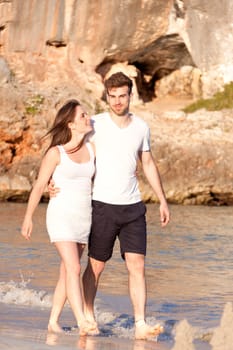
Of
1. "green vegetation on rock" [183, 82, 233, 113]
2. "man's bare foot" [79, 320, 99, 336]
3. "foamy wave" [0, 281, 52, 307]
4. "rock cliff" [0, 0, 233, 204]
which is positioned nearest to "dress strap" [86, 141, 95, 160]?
"man's bare foot" [79, 320, 99, 336]

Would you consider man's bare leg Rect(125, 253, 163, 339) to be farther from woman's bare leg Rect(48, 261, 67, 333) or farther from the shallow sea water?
woman's bare leg Rect(48, 261, 67, 333)

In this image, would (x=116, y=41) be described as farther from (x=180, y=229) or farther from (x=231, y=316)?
(x=231, y=316)

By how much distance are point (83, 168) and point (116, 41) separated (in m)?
19.6

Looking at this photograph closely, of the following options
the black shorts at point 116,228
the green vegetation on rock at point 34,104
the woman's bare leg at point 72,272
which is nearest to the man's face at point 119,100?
the black shorts at point 116,228

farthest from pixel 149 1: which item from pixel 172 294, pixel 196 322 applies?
pixel 196 322

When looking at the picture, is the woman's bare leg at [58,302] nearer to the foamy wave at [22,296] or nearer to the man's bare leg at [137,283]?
the man's bare leg at [137,283]

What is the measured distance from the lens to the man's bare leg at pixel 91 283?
7.87 m

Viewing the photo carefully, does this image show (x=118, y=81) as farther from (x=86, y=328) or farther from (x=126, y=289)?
(x=126, y=289)

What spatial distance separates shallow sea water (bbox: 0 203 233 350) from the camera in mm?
7465

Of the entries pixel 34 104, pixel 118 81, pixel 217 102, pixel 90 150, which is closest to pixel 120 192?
pixel 90 150

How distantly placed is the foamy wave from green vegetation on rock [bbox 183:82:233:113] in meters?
16.8

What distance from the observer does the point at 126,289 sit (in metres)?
10.9

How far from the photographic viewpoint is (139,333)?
7.65 meters

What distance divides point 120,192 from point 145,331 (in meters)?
0.98
